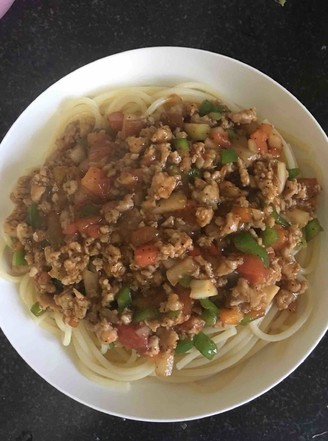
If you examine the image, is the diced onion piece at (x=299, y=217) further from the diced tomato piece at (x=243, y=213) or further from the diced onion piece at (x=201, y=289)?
the diced onion piece at (x=201, y=289)

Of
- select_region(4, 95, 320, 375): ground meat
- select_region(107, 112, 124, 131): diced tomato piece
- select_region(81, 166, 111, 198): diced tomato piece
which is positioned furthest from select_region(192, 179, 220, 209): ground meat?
select_region(107, 112, 124, 131): diced tomato piece

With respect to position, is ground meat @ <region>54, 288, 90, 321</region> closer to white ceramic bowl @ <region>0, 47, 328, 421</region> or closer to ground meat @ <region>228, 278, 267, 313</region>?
white ceramic bowl @ <region>0, 47, 328, 421</region>

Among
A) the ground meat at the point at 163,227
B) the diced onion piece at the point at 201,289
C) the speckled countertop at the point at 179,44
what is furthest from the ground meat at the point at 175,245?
the speckled countertop at the point at 179,44

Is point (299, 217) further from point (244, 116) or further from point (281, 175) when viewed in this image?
point (244, 116)

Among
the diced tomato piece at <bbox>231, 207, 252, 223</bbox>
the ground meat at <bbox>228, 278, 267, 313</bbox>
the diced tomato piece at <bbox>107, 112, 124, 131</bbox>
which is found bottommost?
the ground meat at <bbox>228, 278, 267, 313</bbox>

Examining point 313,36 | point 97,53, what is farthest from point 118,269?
point 313,36

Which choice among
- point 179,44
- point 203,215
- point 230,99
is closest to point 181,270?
point 203,215

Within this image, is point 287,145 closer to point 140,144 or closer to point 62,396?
point 140,144
